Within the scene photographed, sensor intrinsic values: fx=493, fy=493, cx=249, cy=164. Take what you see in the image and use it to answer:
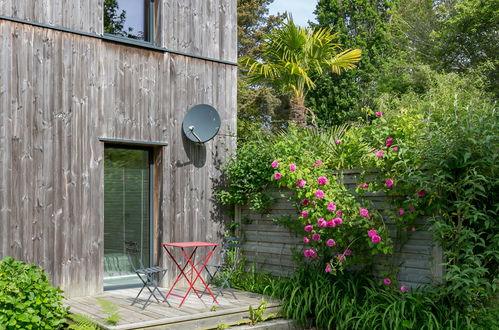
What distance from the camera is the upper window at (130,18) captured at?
6.82 metres

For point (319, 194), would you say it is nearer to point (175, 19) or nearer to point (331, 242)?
point (331, 242)

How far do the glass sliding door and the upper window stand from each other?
1.63 metres

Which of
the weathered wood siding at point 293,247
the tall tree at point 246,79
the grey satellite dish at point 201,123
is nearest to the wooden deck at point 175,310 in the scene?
the weathered wood siding at point 293,247

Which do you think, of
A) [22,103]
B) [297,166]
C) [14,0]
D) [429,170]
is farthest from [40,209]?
[429,170]

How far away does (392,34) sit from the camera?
23422 mm

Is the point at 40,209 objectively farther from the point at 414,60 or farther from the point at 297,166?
the point at 414,60

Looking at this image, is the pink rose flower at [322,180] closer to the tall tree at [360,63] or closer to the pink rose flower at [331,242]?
the pink rose flower at [331,242]

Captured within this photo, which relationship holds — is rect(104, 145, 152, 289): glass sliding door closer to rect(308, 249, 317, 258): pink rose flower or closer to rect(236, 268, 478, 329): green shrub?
rect(236, 268, 478, 329): green shrub

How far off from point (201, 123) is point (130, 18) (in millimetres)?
1800

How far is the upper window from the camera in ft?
22.4

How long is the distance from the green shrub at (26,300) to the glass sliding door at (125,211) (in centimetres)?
164

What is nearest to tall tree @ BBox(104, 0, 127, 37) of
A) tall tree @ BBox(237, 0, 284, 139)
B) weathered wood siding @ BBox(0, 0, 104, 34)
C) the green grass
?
weathered wood siding @ BBox(0, 0, 104, 34)

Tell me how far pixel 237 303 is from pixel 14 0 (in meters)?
4.49

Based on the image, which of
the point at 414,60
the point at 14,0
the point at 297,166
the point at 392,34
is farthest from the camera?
the point at 392,34
